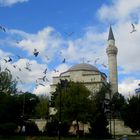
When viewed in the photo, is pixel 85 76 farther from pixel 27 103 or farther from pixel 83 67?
pixel 27 103

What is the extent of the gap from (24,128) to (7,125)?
9145mm

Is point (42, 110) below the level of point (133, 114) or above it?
above

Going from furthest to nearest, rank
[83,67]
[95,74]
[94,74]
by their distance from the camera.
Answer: [83,67] → [95,74] → [94,74]

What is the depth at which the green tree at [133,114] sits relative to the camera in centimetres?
7176

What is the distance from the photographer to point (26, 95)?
87.9 metres

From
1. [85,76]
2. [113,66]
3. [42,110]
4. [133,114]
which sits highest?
[113,66]

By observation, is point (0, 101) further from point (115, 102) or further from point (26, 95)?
point (115, 102)

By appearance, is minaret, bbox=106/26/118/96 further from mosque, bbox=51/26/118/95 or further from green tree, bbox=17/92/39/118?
green tree, bbox=17/92/39/118

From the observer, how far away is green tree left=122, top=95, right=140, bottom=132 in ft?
235

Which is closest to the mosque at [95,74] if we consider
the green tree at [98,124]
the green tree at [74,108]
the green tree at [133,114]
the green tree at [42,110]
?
the green tree at [42,110]

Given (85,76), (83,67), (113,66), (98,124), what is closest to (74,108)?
(98,124)

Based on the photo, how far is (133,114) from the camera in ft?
238

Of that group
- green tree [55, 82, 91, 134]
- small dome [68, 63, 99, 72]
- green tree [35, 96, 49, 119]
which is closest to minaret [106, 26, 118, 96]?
small dome [68, 63, 99, 72]

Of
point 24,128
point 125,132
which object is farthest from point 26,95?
point 125,132
